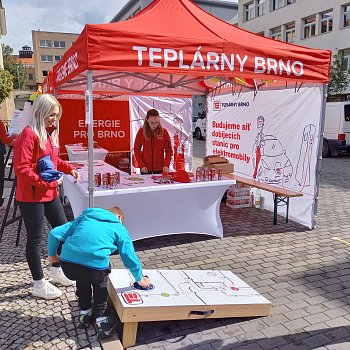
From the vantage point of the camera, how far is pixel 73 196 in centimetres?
494

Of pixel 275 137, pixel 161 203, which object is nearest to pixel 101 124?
pixel 275 137

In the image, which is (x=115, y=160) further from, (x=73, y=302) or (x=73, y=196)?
(x=73, y=302)

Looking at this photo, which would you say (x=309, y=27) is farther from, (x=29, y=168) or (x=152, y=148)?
(x=29, y=168)

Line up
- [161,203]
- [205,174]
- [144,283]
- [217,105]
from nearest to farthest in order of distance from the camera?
1. [144,283]
2. [161,203]
3. [205,174]
4. [217,105]

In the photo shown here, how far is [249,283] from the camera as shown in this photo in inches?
145

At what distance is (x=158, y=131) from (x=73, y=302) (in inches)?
121

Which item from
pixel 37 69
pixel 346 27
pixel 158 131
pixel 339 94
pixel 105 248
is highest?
pixel 37 69

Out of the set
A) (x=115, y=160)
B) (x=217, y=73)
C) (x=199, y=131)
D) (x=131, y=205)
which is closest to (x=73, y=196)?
(x=131, y=205)

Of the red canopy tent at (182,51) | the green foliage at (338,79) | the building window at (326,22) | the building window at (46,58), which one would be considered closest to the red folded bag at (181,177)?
the red canopy tent at (182,51)

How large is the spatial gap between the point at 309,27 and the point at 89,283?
27.3 metres

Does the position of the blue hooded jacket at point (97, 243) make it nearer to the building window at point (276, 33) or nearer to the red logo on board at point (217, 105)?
the red logo on board at point (217, 105)

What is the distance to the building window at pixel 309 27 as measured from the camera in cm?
2489

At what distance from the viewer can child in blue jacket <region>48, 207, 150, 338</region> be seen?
8.15 ft

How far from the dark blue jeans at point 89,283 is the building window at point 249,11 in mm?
32032
